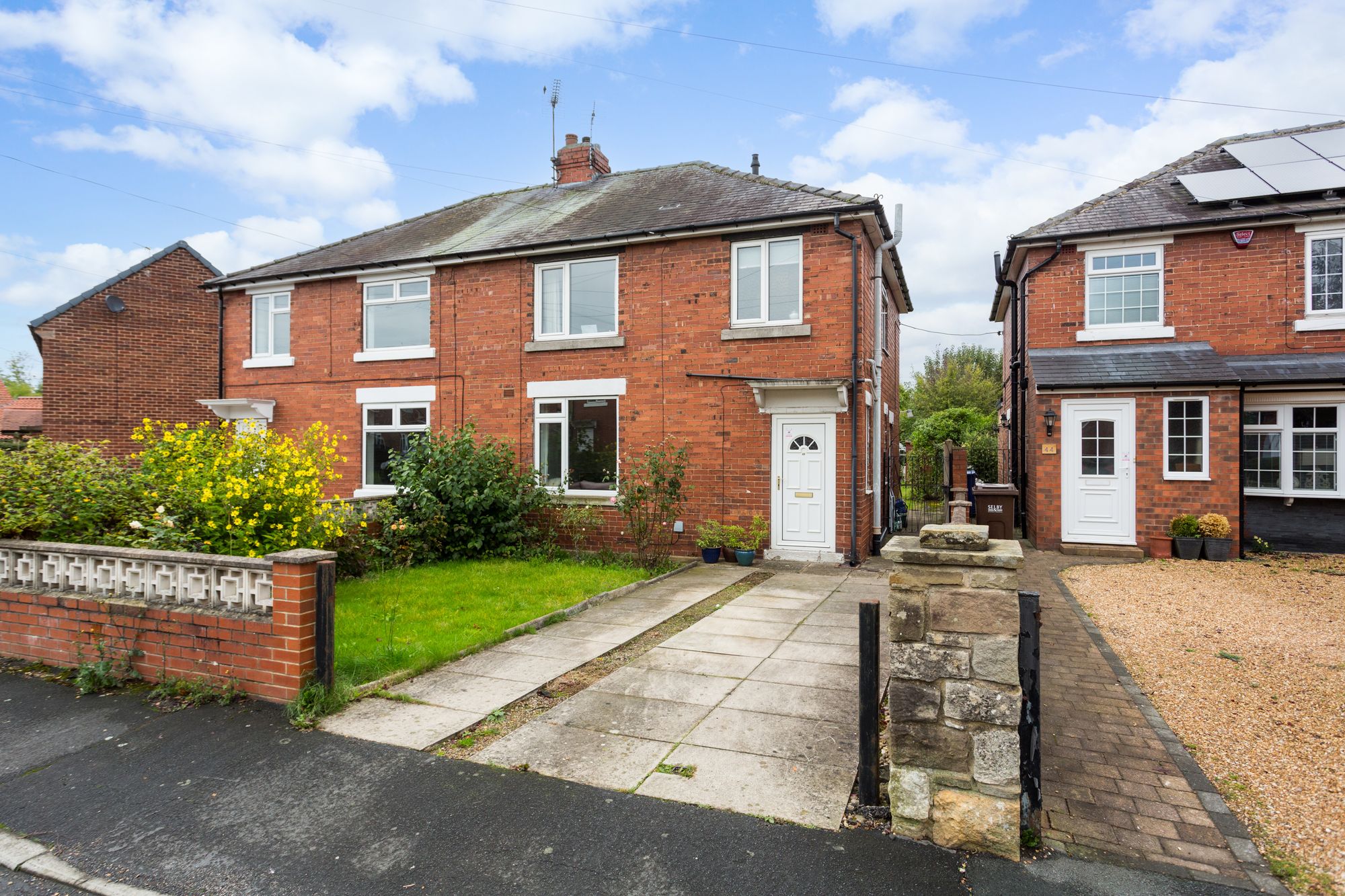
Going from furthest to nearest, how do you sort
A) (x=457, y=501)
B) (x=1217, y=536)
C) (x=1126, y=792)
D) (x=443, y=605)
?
(x=1217, y=536) → (x=457, y=501) → (x=443, y=605) → (x=1126, y=792)

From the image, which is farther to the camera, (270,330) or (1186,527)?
(270,330)

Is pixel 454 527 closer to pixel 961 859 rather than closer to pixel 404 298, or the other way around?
pixel 404 298

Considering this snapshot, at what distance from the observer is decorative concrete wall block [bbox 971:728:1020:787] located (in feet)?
10.3

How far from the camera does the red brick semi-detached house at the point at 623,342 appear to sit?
1079 centimetres

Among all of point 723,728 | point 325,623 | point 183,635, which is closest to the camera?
point 723,728

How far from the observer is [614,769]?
152 inches

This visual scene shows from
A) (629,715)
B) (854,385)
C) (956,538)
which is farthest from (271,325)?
(956,538)

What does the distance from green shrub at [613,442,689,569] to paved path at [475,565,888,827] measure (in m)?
3.72

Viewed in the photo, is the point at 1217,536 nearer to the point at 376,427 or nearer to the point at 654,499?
the point at 654,499

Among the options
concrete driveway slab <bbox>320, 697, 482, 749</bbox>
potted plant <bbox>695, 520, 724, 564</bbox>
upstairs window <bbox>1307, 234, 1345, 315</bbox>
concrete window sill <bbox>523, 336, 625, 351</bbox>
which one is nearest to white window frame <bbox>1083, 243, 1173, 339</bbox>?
upstairs window <bbox>1307, 234, 1345, 315</bbox>

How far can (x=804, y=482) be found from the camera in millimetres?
10898

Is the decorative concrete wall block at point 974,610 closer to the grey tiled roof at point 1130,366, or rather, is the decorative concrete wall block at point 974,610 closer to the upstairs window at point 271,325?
the grey tiled roof at point 1130,366

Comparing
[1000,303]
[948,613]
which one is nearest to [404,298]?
[948,613]

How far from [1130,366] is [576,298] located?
9261mm
